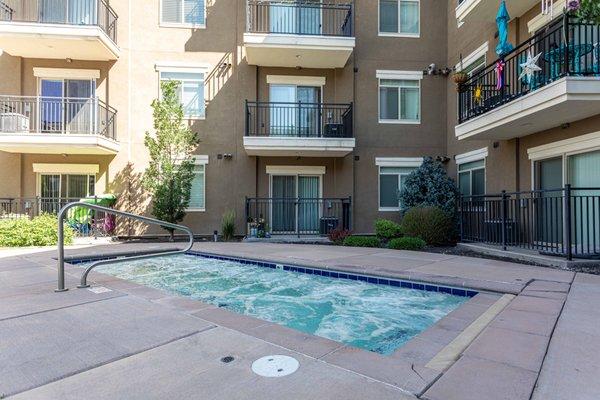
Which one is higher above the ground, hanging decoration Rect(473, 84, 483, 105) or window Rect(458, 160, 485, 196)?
hanging decoration Rect(473, 84, 483, 105)

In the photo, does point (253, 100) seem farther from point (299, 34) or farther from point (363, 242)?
point (363, 242)

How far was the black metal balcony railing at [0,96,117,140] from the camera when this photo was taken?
12508 mm

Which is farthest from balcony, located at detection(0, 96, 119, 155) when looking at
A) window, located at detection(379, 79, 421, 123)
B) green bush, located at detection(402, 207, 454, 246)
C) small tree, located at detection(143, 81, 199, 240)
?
green bush, located at detection(402, 207, 454, 246)

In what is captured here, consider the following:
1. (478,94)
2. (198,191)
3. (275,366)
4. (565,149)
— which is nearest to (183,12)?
(198,191)

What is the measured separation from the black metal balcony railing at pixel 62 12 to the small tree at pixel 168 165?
3.48 meters

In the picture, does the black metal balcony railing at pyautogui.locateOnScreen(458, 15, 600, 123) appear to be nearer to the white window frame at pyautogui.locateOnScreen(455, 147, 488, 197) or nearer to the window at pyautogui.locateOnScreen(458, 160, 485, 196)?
the white window frame at pyautogui.locateOnScreen(455, 147, 488, 197)

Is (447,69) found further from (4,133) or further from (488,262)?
(4,133)

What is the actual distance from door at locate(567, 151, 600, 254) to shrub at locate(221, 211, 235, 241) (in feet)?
31.9

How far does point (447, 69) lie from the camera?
14125mm

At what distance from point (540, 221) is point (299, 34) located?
9.30m

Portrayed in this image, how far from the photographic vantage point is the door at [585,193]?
771 centimetres

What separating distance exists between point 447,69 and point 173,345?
47.2 feet

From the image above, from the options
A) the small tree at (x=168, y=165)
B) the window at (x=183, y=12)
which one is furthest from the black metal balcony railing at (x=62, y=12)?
the small tree at (x=168, y=165)

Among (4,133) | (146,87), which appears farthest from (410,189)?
(4,133)
